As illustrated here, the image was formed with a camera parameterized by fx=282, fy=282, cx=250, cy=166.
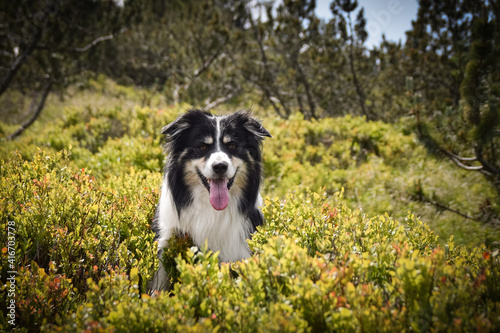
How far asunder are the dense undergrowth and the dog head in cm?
55

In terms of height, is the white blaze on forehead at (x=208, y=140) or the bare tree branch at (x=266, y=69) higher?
the bare tree branch at (x=266, y=69)

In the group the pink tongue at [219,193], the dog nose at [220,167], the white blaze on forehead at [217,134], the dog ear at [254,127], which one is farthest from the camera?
the dog ear at [254,127]

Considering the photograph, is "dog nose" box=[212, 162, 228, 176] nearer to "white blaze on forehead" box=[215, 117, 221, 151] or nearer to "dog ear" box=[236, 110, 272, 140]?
"white blaze on forehead" box=[215, 117, 221, 151]

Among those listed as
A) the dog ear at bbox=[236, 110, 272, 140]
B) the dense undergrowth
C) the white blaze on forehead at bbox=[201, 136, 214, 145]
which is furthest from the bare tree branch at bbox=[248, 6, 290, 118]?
the white blaze on forehead at bbox=[201, 136, 214, 145]

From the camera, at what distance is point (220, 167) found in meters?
2.81

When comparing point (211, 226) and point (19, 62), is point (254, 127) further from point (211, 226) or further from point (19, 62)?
point (19, 62)

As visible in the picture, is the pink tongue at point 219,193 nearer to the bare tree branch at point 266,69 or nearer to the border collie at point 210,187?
the border collie at point 210,187

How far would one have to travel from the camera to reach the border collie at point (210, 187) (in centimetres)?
296

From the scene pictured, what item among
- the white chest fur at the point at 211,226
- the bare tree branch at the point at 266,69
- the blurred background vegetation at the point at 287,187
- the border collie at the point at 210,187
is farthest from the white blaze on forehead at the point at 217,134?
the bare tree branch at the point at 266,69

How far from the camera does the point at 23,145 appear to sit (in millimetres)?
5891

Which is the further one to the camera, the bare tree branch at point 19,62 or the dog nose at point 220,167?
the bare tree branch at point 19,62

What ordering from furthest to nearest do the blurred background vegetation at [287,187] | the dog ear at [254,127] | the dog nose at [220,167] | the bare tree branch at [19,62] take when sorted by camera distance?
1. the bare tree branch at [19,62]
2. the dog ear at [254,127]
3. the dog nose at [220,167]
4. the blurred background vegetation at [287,187]

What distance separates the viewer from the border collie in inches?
116

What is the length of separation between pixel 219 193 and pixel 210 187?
0.12 m
